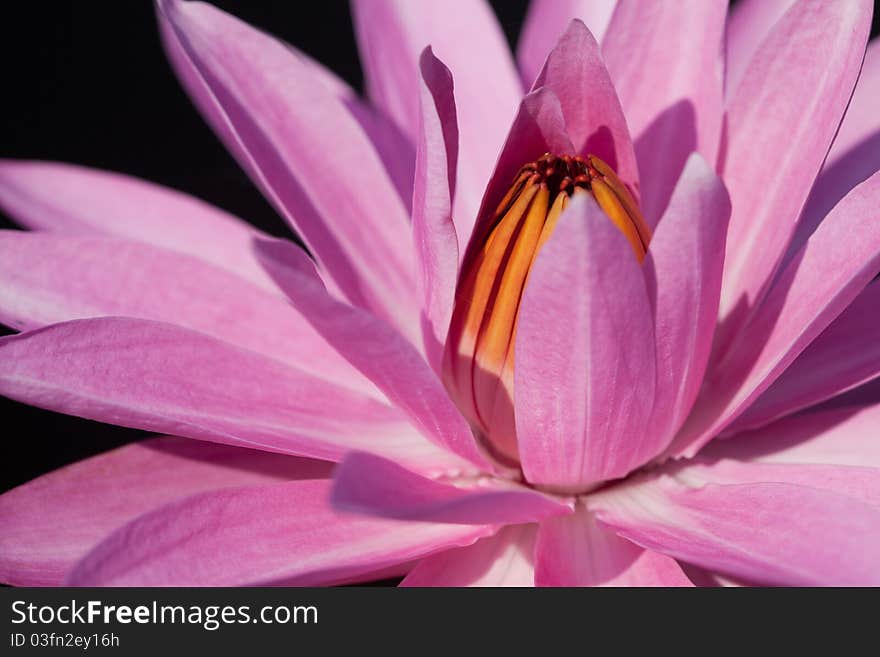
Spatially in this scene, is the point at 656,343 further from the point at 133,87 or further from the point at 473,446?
the point at 133,87

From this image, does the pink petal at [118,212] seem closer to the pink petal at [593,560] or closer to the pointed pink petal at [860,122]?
the pink petal at [593,560]

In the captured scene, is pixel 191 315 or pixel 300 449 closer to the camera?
pixel 300 449

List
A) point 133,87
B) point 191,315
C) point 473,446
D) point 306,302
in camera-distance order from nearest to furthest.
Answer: point 306,302 < point 473,446 < point 191,315 < point 133,87

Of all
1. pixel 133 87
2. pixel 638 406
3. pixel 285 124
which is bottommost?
pixel 638 406

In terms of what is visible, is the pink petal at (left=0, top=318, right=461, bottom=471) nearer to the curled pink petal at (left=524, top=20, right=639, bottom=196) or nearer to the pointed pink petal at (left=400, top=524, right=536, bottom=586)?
the pointed pink petal at (left=400, top=524, right=536, bottom=586)

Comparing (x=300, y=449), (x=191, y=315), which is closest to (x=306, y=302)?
(x=300, y=449)

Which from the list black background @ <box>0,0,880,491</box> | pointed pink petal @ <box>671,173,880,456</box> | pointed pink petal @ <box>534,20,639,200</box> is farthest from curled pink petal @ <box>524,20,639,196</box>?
black background @ <box>0,0,880,491</box>
